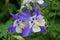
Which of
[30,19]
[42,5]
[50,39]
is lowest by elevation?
[50,39]

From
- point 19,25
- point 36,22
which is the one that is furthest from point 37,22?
point 19,25

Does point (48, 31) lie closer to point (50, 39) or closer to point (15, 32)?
point (50, 39)

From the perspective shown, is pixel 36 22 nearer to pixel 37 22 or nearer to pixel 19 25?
pixel 37 22

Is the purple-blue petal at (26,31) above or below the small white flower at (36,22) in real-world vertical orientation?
below

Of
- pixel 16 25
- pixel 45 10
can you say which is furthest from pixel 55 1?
pixel 16 25

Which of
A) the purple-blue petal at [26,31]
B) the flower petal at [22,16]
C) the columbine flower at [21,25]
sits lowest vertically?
the purple-blue petal at [26,31]
